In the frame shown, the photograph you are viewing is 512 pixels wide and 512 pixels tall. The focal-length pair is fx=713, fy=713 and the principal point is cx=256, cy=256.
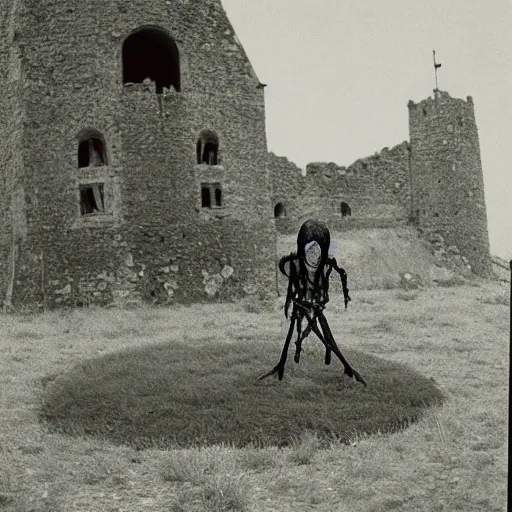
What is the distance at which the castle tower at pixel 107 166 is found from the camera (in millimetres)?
18484

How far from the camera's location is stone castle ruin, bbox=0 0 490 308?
60.7ft

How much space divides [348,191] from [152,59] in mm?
9249

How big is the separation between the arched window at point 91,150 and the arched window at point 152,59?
2.69 metres

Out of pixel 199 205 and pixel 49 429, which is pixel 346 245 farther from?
pixel 49 429

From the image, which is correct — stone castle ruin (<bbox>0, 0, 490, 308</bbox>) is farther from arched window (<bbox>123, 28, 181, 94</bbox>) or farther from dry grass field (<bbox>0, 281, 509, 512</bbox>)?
dry grass field (<bbox>0, 281, 509, 512</bbox>)

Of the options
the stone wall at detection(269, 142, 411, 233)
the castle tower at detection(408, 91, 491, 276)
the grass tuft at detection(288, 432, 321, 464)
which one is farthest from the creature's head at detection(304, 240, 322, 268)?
the castle tower at detection(408, 91, 491, 276)

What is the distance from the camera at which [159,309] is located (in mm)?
17953

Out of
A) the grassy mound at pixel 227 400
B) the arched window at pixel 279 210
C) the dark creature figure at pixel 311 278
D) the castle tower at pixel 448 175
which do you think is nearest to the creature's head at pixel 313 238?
the dark creature figure at pixel 311 278

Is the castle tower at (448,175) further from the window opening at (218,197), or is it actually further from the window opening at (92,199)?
the window opening at (92,199)

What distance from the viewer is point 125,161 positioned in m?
18.7

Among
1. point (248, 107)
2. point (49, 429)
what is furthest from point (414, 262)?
point (49, 429)

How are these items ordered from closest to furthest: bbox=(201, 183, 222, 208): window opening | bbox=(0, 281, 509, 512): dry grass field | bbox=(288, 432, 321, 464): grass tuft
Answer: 1. bbox=(0, 281, 509, 512): dry grass field
2. bbox=(288, 432, 321, 464): grass tuft
3. bbox=(201, 183, 222, 208): window opening

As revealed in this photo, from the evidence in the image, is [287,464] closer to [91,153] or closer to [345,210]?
[91,153]

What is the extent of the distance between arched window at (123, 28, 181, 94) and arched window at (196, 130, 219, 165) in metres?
1.63
